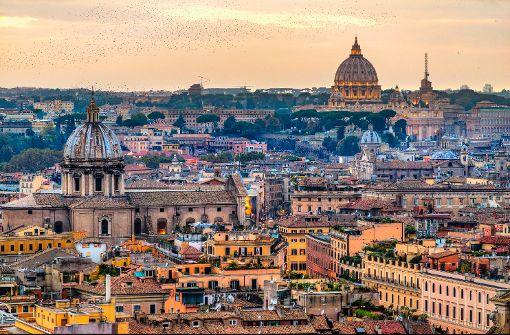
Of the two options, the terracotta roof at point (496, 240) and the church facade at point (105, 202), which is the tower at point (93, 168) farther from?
the terracotta roof at point (496, 240)

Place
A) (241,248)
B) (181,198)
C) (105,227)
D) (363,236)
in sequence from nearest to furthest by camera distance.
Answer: (241,248)
(363,236)
(105,227)
(181,198)

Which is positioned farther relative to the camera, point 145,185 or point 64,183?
point 145,185

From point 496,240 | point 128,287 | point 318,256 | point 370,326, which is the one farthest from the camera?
point 318,256

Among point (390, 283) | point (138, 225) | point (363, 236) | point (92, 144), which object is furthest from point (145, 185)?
point (390, 283)

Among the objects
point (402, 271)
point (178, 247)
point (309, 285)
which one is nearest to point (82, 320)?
point (309, 285)

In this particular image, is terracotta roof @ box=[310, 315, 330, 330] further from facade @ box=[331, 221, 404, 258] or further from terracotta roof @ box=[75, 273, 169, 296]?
facade @ box=[331, 221, 404, 258]

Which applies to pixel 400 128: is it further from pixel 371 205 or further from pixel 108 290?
pixel 108 290
